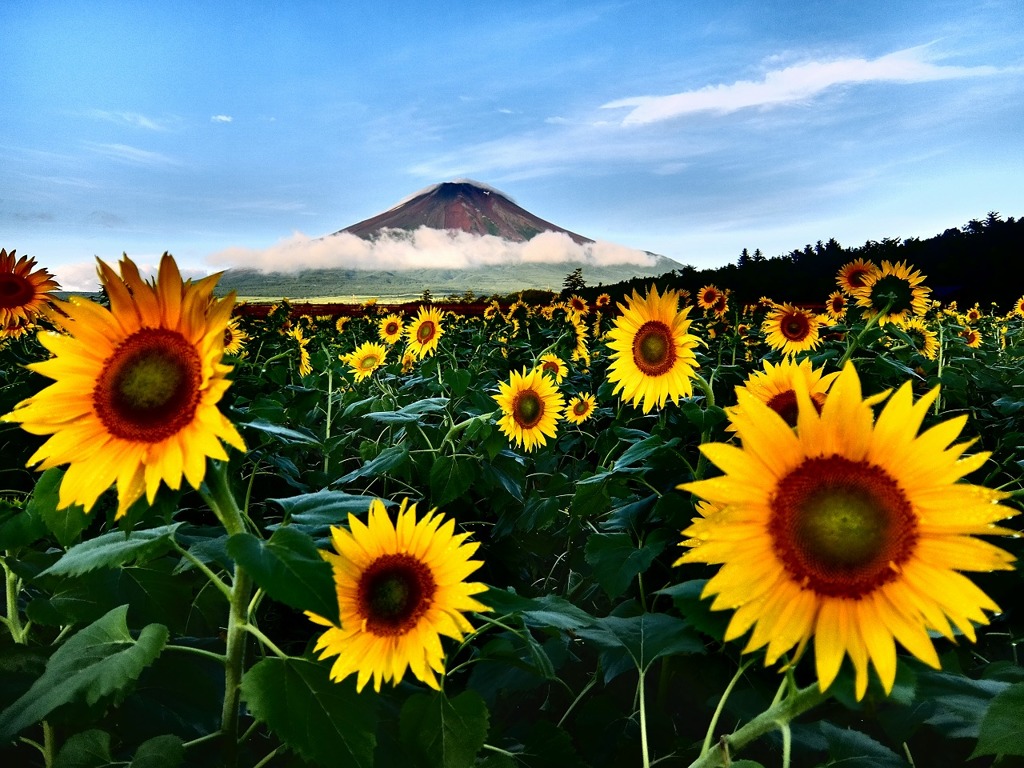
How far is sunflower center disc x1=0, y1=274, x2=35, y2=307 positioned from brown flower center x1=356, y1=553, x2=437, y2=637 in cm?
352

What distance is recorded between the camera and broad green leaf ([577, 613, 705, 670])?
4.08ft

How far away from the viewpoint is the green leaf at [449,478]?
2.58m

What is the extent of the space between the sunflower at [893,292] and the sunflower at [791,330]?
35 centimetres

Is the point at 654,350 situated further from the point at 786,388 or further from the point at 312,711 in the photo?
the point at 312,711

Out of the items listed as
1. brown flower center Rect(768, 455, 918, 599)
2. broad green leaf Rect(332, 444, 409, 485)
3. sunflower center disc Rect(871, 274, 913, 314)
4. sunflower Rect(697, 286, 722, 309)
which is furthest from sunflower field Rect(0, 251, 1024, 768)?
sunflower Rect(697, 286, 722, 309)

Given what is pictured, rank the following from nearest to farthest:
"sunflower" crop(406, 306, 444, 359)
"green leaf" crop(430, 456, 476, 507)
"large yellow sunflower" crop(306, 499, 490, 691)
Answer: "large yellow sunflower" crop(306, 499, 490, 691) → "green leaf" crop(430, 456, 476, 507) → "sunflower" crop(406, 306, 444, 359)

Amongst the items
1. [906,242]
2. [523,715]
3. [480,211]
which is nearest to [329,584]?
[523,715]

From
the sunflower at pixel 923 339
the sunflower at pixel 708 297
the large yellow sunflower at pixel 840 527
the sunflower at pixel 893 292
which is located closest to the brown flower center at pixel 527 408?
the sunflower at pixel 893 292

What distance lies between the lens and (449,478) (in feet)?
8.59

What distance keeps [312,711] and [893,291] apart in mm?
4229

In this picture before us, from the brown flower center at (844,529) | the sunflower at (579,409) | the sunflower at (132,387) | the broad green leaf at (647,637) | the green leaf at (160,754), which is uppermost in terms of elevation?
the sunflower at (132,387)

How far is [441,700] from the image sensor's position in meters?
1.26

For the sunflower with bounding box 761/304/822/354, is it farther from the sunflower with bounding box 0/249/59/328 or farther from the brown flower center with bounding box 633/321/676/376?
the sunflower with bounding box 0/249/59/328

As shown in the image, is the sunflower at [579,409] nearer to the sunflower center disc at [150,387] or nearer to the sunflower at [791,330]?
the sunflower at [791,330]
